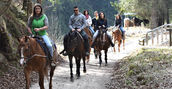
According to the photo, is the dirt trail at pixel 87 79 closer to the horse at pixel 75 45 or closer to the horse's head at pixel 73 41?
the horse at pixel 75 45

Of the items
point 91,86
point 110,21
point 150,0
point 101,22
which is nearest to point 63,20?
point 110,21

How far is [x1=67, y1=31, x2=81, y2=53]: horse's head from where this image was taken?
12.3m

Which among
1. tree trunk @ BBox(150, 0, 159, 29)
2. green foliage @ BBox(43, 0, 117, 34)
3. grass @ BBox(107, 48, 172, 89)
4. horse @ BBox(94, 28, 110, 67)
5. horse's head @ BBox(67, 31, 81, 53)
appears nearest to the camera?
grass @ BBox(107, 48, 172, 89)

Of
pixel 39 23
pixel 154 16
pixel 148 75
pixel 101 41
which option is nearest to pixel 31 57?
pixel 39 23

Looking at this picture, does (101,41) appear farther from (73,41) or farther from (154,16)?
(154,16)

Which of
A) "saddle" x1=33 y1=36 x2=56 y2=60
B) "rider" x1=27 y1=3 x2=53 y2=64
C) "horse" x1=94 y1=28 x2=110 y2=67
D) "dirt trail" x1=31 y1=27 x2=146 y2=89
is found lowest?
"dirt trail" x1=31 y1=27 x2=146 y2=89

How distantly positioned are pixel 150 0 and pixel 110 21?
149 ft

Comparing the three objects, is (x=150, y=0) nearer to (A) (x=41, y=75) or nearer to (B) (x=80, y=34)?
(B) (x=80, y=34)

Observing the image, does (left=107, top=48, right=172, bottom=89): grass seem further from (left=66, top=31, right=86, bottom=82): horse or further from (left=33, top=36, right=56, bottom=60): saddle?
(left=33, top=36, right=56, bottom=60): saddle

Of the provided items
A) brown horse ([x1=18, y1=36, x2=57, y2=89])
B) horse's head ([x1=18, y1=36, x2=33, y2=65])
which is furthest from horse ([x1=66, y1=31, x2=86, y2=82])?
horse's head ([x1=18, y1=36, x2=33, y2=65])

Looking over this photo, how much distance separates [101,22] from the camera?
16328mm

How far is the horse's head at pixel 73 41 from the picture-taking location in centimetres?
1230

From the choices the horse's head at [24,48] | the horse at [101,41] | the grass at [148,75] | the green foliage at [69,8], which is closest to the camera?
the horse's head at [24,48]

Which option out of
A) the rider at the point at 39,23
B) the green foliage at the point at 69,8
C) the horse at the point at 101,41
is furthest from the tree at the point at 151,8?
the rider at the point at 39,23
